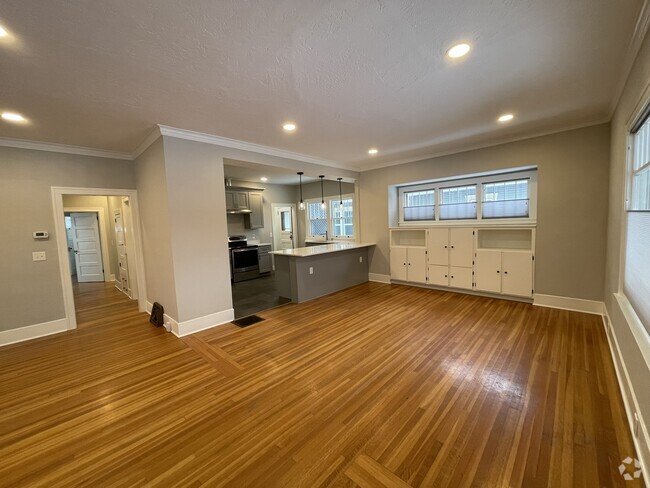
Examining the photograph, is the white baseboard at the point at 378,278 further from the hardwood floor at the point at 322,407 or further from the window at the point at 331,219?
the hardwood floor at the point at 322,407

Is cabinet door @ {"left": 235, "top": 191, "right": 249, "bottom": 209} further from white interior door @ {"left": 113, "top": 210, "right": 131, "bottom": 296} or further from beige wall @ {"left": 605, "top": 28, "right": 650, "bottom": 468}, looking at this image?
beige wall @ {"left": 605, "top": 28, "right": 650, "bottom": 468}

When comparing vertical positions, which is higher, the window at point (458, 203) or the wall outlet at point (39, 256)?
the window at point (458, 203)

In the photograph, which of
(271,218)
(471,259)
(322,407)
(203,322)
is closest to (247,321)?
(203,322)

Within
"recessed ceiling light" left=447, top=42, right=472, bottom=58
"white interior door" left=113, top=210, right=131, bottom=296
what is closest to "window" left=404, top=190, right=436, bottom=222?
"recessed ceiling light" left=447, top=42, right=472, bottom=58

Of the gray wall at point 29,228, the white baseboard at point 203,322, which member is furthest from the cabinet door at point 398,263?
the gray wall at point 29,228

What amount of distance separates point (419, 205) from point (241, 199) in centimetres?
451

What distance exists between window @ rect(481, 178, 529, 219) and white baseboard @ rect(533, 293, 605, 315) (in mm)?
1371

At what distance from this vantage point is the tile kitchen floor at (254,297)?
4.61 m

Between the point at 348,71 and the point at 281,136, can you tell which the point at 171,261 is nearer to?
the point at 281,136

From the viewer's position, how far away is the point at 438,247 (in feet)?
17.3

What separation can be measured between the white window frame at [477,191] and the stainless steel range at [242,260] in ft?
12.5

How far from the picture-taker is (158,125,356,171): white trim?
338cm

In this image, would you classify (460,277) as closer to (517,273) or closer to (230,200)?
(517,273)

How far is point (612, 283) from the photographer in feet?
9.71
